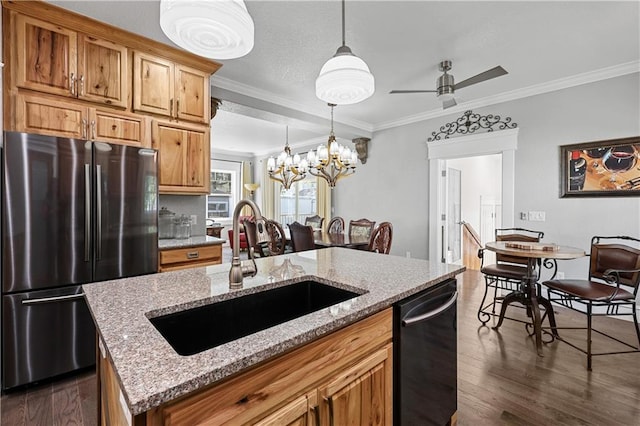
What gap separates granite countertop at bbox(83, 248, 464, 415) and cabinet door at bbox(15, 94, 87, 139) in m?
1.67

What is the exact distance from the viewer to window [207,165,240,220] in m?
8.31

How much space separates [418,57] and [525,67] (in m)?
1.28

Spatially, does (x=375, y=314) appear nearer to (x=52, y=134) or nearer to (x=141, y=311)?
(x=141, y=311)

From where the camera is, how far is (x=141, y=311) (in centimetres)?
103

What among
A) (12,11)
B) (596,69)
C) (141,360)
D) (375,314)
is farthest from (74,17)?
(596,69)

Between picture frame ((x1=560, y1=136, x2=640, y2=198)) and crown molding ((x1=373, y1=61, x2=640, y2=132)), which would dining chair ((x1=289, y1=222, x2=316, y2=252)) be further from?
picture frame ((x1=560, y1=136, x2=640, y2=198))

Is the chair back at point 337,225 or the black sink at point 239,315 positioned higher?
the chair back at point 337,225

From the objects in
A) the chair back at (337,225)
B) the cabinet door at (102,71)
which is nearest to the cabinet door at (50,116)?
the cabinet door at (102,71)

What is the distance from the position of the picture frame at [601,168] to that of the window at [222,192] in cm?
738

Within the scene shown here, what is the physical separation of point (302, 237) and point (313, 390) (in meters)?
2.93

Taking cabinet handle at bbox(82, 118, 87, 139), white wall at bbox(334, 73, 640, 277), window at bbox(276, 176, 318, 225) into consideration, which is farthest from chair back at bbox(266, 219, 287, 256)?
window at bbox(276, 176, 318, 225)

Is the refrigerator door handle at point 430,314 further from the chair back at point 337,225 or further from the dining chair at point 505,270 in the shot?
the chair back at point 337,225

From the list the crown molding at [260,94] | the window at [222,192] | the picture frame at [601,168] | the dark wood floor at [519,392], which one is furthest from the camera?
the window at [222,192]

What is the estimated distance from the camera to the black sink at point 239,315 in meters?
1.14
